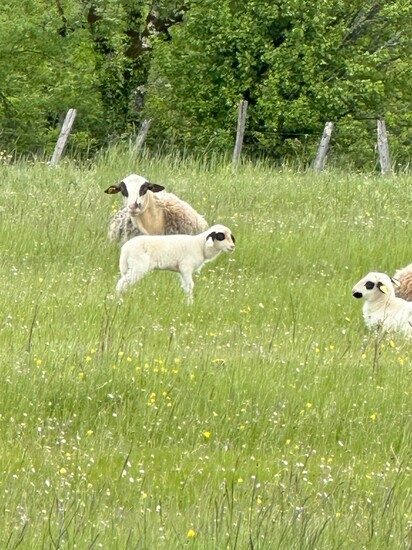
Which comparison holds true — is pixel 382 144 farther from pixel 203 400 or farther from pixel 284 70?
pixel 203 400

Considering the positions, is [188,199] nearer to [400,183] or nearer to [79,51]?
[400,183]

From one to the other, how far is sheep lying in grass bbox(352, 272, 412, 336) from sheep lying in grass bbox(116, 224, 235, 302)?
1.64 m

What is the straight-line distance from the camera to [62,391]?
773cm

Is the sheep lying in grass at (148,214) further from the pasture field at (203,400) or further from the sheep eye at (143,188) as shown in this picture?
the pasture field at (203,400)

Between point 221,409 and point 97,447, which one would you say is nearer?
point 97,447

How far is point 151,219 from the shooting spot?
1477cm

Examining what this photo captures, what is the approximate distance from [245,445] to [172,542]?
246cm

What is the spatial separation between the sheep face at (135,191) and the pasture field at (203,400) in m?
0.56

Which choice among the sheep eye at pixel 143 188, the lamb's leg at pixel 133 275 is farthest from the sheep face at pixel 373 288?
the sheep eye at pixel 143 188

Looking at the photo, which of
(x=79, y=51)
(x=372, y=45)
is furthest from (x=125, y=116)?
(x=372, y=45)

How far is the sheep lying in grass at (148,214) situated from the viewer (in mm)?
14227

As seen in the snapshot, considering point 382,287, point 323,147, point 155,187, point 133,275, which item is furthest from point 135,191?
point 323,147

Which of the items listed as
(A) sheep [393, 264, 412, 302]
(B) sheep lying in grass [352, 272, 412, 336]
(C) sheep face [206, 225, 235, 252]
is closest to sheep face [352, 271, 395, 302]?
(B) sheep lying in grass [352, 272, 412, 336]

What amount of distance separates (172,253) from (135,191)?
1929 millimetres
